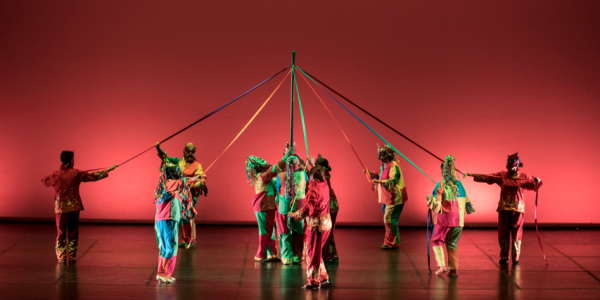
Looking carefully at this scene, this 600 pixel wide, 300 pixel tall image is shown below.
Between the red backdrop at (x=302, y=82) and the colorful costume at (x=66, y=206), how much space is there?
266cm

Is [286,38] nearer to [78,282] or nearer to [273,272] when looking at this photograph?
[273,272]

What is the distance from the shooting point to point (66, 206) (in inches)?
254

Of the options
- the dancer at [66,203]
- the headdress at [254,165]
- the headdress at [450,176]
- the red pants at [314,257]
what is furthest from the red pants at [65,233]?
the headdress at [450,176]

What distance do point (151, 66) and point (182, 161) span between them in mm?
2345

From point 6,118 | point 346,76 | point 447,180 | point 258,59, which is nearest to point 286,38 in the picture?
point 258,59

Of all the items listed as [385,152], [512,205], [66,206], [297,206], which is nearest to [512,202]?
[512,205]

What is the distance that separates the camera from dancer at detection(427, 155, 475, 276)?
5949mm

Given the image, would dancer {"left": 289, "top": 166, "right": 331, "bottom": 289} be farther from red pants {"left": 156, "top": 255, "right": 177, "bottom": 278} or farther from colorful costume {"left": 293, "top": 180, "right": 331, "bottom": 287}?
red pants {"left": 156, "top": 255, "right": 177, "bottom": 278}

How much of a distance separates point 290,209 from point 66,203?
101 inches

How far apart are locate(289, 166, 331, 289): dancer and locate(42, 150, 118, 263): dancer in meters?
2.56

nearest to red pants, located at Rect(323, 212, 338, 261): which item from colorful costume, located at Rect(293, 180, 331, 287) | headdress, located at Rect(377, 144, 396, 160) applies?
colorful costume, located at Rect(293, 180, 331, 287)

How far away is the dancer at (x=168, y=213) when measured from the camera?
5.52 metres

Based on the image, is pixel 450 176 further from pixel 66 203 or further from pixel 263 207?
pixel 66 203

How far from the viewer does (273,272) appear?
20.1 ft
